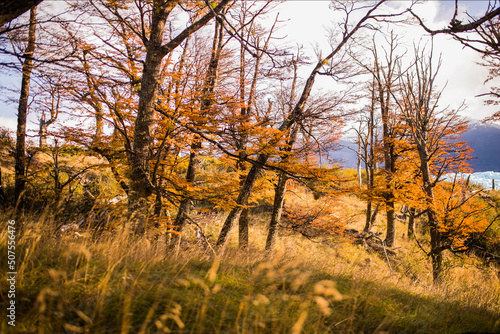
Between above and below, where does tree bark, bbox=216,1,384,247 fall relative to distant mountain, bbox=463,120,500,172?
below

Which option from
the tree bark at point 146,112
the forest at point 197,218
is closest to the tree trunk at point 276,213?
the forest at point 197,218

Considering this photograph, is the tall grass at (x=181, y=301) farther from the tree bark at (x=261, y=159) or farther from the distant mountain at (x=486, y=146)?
the distant mountain at (x=486, y=146)

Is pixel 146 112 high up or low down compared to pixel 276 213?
up

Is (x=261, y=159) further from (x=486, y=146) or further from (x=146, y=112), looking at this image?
(x=486, y=146)

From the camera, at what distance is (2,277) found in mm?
1670

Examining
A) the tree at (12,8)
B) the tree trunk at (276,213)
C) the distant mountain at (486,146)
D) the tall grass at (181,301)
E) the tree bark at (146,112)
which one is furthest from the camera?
the distant mountain at (486,146)

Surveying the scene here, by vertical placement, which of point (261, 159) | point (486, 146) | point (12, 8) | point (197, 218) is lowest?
point (197, 218)

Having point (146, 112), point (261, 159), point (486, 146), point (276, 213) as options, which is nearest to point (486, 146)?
point (486, 146)

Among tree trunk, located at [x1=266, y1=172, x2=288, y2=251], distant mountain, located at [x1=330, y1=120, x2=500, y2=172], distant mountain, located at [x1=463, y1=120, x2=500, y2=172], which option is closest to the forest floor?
tree trunk, located at [x1=266, y1=172, x2=288, y2=251]

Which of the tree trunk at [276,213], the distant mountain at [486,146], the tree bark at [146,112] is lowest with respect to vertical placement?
the tree trunk at [276,213]

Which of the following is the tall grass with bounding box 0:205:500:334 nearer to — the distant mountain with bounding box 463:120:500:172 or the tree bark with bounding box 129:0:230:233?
the tree bark with bounding box 129:0:230:233

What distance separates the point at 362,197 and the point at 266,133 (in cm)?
684

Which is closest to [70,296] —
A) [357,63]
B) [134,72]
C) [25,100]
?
[134,72]

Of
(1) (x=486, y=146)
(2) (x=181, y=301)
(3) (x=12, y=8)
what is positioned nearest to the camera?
(2) (x=181, y=301)
